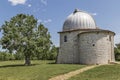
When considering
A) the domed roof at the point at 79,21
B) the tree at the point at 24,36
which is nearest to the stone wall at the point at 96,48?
the domed roof at the point at 79,21

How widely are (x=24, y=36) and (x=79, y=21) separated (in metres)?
10.8

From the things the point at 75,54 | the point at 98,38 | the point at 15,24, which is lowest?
the point at 75,54

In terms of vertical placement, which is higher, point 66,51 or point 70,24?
point 70,24

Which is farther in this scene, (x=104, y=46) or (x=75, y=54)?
(x=75, y=54)

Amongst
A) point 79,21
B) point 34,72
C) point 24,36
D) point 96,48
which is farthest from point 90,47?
point 34,72

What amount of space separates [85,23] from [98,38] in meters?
5.28

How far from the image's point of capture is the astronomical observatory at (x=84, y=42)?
40.0m

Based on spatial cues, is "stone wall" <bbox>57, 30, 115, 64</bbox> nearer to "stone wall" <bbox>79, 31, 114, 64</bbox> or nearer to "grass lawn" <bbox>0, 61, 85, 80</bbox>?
"stone wall" <bbox>79, 31, 114, 64</bbox>

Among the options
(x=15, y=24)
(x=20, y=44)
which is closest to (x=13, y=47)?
(x=20, y=44)

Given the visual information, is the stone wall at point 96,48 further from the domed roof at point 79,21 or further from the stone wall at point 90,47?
the domed roof at point 79,21

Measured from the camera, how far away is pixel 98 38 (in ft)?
131

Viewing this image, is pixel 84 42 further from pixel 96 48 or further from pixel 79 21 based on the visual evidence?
pixel 79 21

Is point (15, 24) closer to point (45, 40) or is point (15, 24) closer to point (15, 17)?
point (15, 17)

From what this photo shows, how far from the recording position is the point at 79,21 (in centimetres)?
4434
